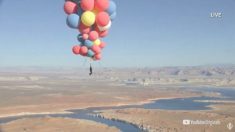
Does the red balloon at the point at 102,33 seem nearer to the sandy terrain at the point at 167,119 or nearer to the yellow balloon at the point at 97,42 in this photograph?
the yellow balloon at the point at 97,42

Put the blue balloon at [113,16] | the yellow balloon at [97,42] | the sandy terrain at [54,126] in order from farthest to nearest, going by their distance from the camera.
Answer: the sandy terrain at [54,126]
the yellow balloon at [97,42]
the blue balloon at [113,16]

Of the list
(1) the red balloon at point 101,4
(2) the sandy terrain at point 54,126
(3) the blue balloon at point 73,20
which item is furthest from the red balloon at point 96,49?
(2) the sandy terrain at point 54,126

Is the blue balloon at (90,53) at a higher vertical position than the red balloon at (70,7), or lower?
lower

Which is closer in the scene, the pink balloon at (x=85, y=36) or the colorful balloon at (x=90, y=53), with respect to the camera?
the pink balloon at (x=85, y=36)

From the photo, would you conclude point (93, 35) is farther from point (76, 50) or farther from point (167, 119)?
point (167, 119)

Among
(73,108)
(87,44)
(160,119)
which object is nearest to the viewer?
(87,44)

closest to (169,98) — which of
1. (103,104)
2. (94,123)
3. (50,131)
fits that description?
(103,104)

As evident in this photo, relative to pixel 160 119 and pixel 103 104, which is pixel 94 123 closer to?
pixel 160 119

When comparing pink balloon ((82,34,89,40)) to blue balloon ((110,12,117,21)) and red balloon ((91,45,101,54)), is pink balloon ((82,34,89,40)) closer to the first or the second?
red balloon ((91,45,101,54))
